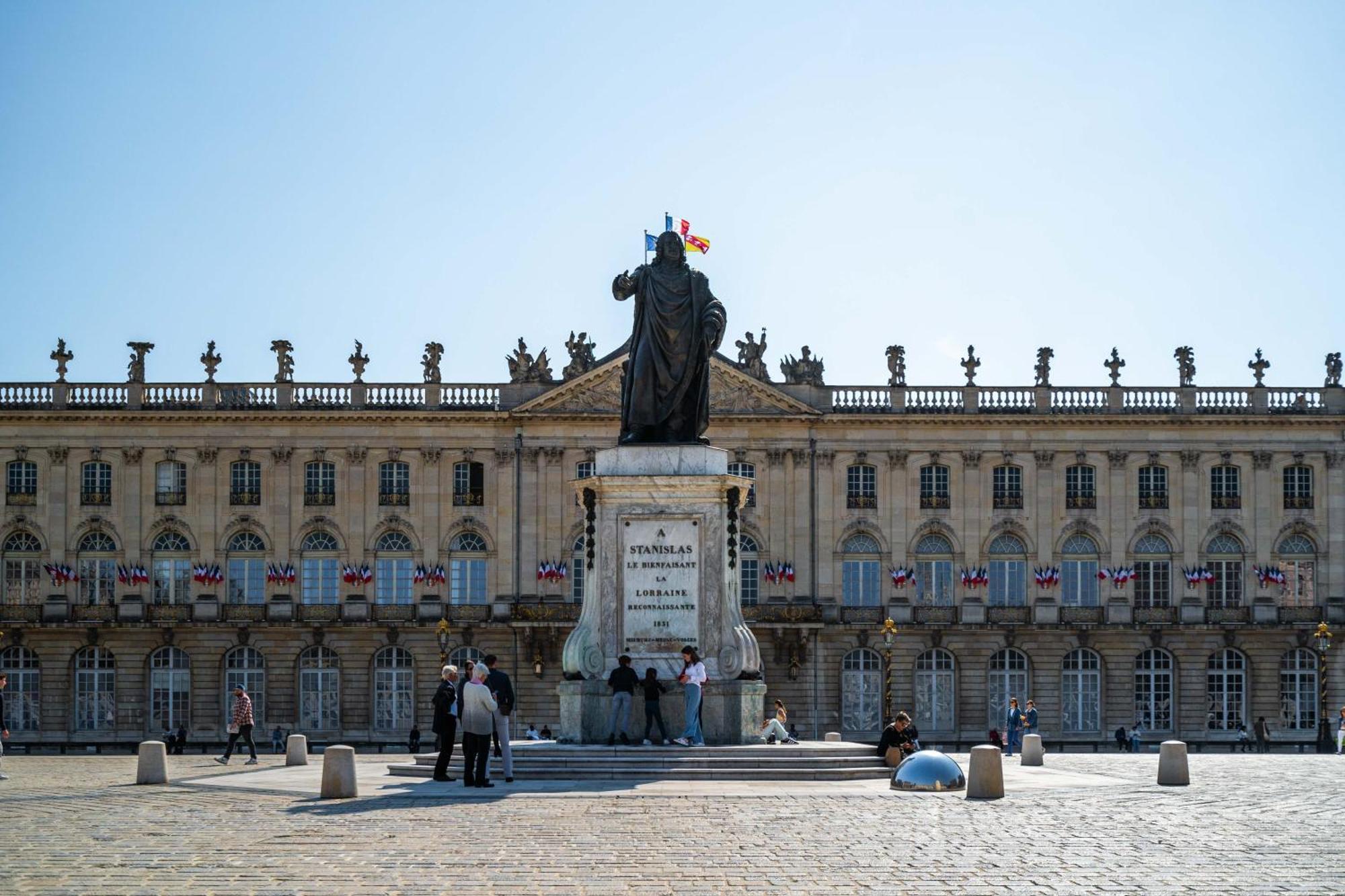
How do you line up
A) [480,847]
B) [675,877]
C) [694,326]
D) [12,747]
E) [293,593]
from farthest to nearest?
[293,593] → [12,747] → [694,326] → [480,847] → [675,877]

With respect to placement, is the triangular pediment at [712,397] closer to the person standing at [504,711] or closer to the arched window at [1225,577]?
the arched window at [1225,577]

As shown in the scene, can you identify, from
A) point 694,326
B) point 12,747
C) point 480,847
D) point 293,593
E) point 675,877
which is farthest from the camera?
point 293,593

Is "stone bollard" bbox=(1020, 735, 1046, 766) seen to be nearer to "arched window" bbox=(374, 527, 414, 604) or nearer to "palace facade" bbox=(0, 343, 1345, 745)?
"palace facade" bbox=(0, 343, 1345, 745)

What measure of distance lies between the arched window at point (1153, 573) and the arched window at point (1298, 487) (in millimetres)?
4121

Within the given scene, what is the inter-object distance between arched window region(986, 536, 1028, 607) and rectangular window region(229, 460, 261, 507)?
894 inches

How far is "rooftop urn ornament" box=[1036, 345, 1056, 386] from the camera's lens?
67.8 metres

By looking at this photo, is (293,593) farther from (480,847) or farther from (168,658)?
(480,847)

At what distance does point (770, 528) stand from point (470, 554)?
9275 mm

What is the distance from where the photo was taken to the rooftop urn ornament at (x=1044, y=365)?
67812mm

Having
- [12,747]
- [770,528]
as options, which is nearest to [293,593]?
[12,747]

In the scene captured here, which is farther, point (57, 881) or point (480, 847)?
point (480, 847)

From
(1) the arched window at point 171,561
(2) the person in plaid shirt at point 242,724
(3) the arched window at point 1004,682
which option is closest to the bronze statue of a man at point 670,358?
(2) the person in plaid shirt at point 242,724

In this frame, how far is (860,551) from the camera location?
2630 inches

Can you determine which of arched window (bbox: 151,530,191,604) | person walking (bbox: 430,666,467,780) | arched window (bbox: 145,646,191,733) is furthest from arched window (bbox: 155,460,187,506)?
person walking (bbox: 430,666,467,780)
